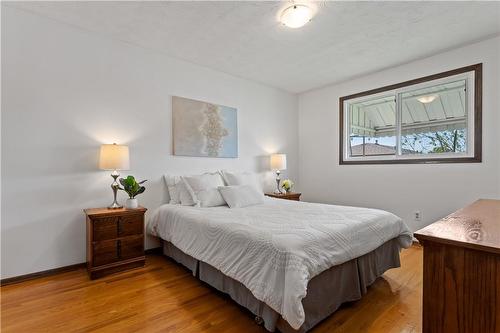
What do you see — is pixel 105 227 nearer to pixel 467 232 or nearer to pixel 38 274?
pixel 38 274

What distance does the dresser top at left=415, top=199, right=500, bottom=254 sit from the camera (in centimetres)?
88

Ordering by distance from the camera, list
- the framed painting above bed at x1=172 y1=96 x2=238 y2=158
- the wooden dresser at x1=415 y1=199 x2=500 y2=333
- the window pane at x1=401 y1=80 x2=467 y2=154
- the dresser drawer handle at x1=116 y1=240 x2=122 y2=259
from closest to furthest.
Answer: the wooden dresser at x1=415 y1=199 x2=500 y2=333 → the dresser drawer handle at x1=116 y1=240 x2=122 y2=259 → the window pane at x1=401 y1=80 x2=467 y2=154 → the framed painting above bed at x1=172 y1=96 x2=238 y2=158

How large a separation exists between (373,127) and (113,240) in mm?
4025

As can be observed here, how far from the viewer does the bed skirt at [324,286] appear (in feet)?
5.03

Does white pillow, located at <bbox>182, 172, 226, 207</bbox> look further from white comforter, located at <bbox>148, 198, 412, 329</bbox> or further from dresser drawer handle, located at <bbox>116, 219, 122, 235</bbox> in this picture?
dresser drawer handle, located at <bbox>116, 219, 122, 235</bbox>

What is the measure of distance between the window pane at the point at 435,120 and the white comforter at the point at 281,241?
170 centimetres

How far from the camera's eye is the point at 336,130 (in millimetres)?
4297

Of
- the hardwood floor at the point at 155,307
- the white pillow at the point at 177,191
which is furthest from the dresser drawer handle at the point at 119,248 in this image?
the white pillow at the point at 177,191

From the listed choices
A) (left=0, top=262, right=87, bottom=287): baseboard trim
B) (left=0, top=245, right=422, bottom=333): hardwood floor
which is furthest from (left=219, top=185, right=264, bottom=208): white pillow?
(left=0, top=262, right=87, bottom=287): baseboard trim

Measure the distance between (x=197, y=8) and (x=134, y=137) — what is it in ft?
5.24

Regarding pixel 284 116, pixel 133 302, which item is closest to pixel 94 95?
pixel 133 302

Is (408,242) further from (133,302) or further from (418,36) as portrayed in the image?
(133,302)

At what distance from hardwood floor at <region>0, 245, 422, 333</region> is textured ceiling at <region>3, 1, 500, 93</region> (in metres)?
2.56

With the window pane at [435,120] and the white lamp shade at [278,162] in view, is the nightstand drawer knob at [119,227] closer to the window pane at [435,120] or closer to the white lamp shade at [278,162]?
the white lamp shade at [278,162]
